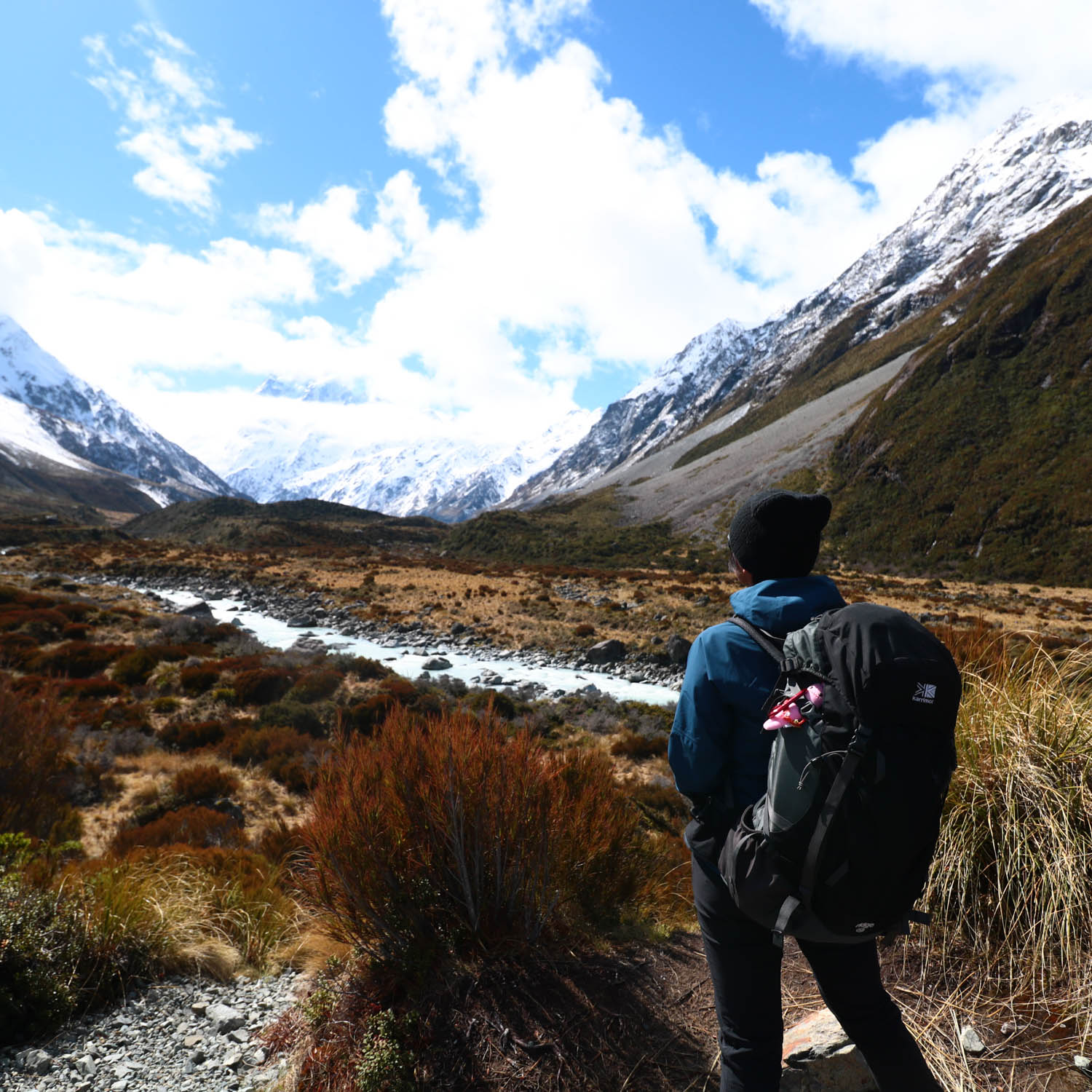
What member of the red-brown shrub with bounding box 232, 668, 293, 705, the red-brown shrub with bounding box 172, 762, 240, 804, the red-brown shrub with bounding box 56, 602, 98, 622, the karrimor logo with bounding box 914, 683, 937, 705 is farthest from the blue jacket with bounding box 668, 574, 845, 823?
the red-brown shrub with bounding box 56, 602, 98, 622

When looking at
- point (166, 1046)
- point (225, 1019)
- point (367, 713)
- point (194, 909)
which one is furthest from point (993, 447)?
point (166, 1046)

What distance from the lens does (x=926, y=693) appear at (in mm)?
1505

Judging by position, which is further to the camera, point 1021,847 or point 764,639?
→ point 1021,847

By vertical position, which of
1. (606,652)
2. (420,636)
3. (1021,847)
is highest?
(1021,847)

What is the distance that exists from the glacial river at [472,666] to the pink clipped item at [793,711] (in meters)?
12.4

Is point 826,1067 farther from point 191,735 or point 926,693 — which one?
point 191,735

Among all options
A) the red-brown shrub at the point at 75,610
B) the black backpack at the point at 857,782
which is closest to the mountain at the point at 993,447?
the black backpack at the point at 857,782

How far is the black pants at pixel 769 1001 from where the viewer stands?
1.84 meters

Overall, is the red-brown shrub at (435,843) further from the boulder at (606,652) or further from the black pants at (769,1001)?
the boulder at (606,652)

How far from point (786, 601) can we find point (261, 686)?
12.3m

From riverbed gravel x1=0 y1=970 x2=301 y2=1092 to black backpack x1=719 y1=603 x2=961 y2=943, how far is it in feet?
8.77

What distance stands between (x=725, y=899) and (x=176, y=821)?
670 cm

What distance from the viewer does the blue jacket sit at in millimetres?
1879

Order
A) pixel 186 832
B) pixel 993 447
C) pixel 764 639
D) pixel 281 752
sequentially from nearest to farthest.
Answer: pixel 764 639 < pixel 186 832 < pixel 281 752 < pixel 993 447
